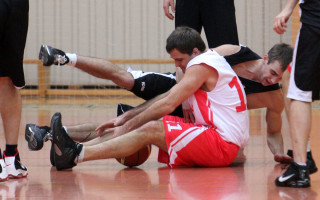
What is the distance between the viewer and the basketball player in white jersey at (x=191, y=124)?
12.7 ft

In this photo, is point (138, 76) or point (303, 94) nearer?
point (303, 94)

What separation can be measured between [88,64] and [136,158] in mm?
873

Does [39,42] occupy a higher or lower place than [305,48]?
lower

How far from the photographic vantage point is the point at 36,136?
155 inches

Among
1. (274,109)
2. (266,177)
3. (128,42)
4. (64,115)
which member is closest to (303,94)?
(266,177)

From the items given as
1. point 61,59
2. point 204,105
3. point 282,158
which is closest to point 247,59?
point 204,105

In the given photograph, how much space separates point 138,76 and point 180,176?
1.37 metres

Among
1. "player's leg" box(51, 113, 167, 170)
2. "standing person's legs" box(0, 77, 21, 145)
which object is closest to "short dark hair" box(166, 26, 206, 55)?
"player's leg" box(51, 113, 167, 170)

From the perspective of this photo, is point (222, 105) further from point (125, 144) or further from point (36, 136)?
point (36, 136)

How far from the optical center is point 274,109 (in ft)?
14.6

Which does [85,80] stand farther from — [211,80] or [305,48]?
[305,48]

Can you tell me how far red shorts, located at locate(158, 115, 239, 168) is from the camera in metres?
3.93

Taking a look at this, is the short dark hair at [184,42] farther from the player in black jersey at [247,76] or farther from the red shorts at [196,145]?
the red shorts at [196,145]

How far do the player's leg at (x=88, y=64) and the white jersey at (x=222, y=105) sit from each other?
3.02 feet
